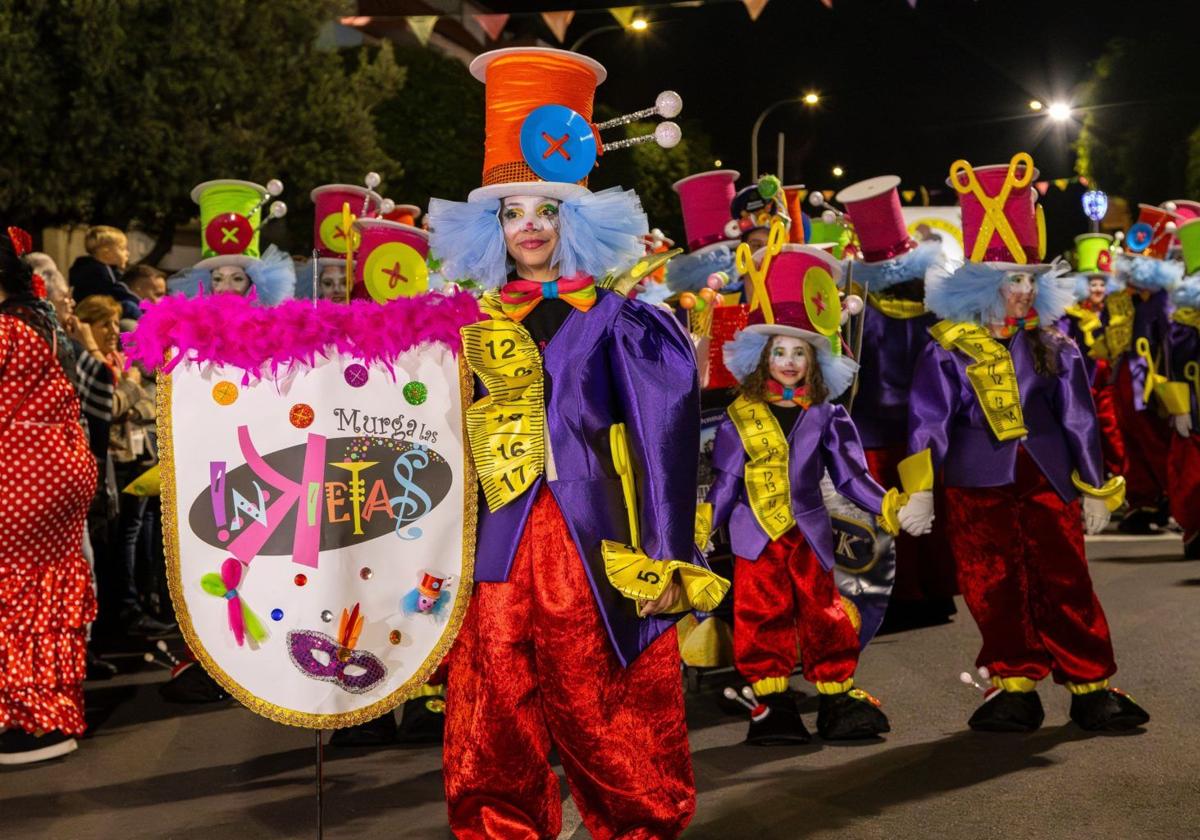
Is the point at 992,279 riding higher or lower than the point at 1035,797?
higher

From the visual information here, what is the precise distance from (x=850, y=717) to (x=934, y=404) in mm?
1346

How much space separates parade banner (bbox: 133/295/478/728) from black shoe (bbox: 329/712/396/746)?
93.9 inches

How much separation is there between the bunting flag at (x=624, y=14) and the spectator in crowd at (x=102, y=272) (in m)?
4.29

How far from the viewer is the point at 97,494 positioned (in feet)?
25.0

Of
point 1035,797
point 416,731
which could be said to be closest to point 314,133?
point 416,731

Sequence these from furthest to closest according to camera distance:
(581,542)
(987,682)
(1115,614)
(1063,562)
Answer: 1. (1115,614)
2. (987,682)
3. (1063,562)
4. (581,542)

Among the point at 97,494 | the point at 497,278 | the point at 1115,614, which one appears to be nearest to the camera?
the point at 497,278

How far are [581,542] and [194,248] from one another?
32.6 m

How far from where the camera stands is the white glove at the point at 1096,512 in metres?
6.22

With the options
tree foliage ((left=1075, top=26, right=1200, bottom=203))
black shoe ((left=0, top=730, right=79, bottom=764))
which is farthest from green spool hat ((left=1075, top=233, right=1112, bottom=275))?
tree foliage ((left=1075, top=26, right=1200, bottom=203))

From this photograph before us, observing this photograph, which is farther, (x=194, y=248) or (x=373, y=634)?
(x=194, y=248)

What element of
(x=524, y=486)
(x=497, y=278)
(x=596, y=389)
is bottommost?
(x=524, y=486)

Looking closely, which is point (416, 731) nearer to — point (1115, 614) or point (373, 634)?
point (373, 634)

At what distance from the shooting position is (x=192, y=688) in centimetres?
724
